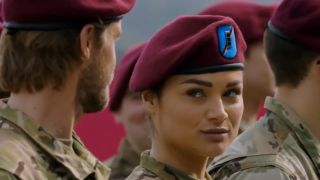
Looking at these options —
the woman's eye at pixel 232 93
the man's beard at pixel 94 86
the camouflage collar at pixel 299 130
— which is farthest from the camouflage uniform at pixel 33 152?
the camouflage collar at pixel 299 130

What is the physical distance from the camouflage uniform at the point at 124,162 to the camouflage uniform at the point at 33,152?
266 cm

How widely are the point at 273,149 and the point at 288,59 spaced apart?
1.20 feet

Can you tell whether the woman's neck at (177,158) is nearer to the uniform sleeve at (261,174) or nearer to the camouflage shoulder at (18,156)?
the uniform sleeve at (261,174)

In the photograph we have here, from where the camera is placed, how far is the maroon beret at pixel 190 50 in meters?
3.86

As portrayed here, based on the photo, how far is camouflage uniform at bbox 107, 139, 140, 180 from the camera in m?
6.03

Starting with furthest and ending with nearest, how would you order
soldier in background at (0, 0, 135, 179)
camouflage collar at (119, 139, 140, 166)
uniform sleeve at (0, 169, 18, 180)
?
camouflage collar at (119, 139, 140, 166) < soldier in background at (0, 0, 135, 179) < uniform sleeve at (0, 169, 18, 180)

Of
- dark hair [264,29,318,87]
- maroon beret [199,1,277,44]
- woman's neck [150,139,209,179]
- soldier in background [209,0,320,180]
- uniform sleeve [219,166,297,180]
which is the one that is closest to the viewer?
woman's neck [150,139,209,179]

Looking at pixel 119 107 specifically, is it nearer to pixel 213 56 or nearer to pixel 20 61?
pixel 213 56

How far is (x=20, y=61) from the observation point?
10.9ft

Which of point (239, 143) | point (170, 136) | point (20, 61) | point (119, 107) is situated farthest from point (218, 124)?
point (119, 107)

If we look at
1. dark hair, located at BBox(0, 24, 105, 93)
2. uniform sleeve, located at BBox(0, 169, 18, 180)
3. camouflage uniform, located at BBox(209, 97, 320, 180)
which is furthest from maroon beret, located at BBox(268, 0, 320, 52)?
uniform sleeve, located at BBox(0, 169, 18, 180)

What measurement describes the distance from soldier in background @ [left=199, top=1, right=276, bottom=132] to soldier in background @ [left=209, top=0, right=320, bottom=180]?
23.2 inches

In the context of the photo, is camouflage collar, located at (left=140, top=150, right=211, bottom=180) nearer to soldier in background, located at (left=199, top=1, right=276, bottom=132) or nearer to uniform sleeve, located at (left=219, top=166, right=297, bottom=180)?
uniform sleeve, located at (left=219, top=166, right=297, bottom=180)

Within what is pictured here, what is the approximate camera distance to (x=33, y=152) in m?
3.24
